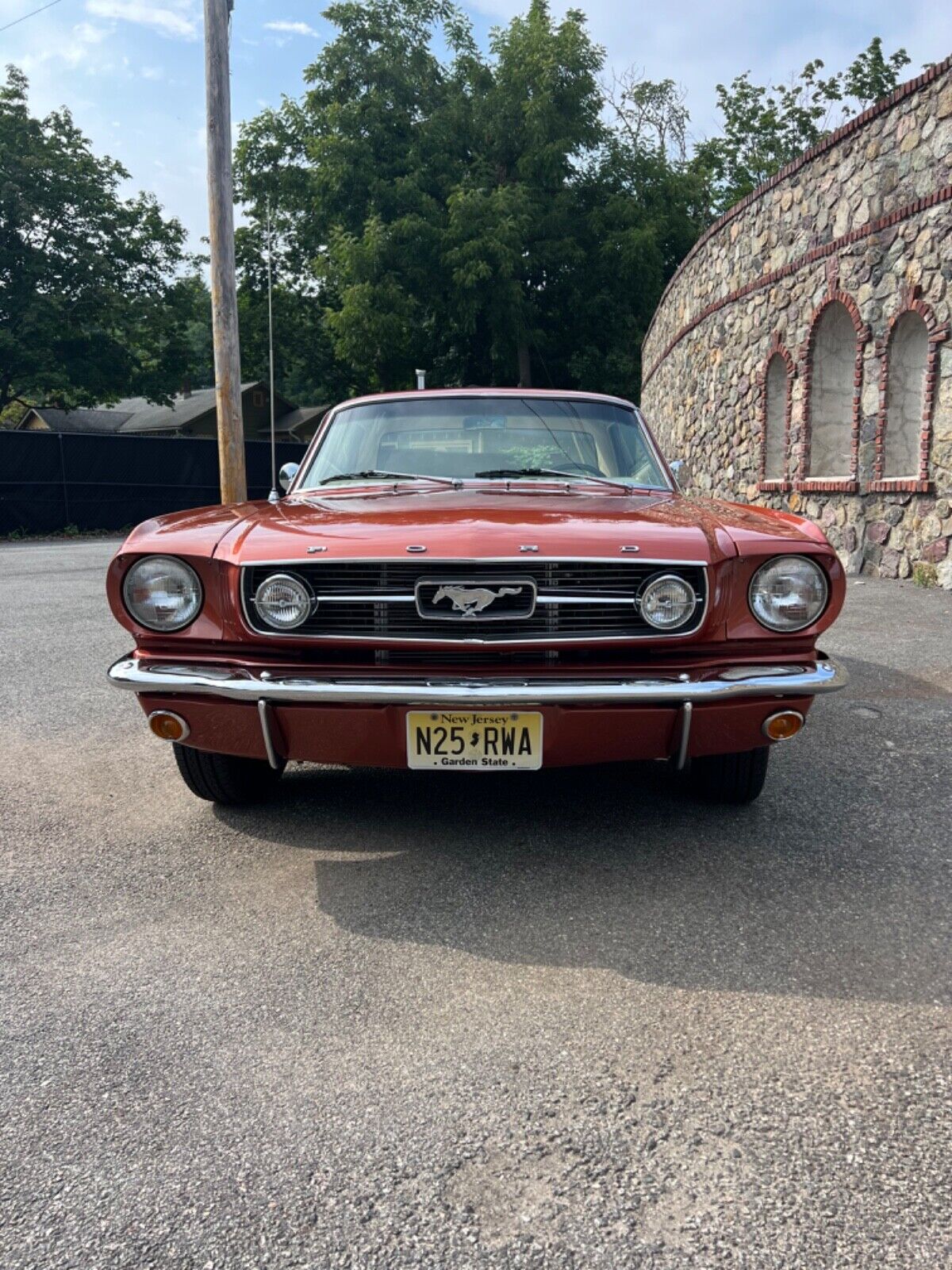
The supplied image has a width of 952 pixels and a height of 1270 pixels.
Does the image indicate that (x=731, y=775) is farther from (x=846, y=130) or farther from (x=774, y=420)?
(x=774, y=420)

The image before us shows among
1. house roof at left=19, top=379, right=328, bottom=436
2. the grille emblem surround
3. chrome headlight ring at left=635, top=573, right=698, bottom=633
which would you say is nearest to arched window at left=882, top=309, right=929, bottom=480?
chrome headlight ring at left=635, top=573, right=698, bottom=633

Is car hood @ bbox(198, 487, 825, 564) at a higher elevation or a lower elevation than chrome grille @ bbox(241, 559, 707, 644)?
higher

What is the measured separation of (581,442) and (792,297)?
7912 mm

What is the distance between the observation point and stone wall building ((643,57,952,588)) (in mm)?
8492

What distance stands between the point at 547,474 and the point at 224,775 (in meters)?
1.68

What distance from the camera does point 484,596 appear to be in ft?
9.49

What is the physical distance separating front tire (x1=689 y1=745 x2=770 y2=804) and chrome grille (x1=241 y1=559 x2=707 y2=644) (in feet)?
2.30

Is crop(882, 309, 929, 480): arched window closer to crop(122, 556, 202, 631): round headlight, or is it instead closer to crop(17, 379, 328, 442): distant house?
crop(122, 556, 202, 631): round headlight

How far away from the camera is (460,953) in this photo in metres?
2.57

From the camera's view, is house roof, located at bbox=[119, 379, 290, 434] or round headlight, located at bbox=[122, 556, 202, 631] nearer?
round headlight, located at bbox=[122, 556, 202, 631]

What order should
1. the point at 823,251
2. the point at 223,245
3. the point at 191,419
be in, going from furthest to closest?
the point at 191,419
the point at 823,251
the point at 223,245

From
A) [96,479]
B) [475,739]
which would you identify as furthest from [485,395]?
[96,479]

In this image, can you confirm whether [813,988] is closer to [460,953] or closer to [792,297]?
[460,953]

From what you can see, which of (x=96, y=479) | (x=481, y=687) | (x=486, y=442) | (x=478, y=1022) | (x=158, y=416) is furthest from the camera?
(x=158, y=416)
